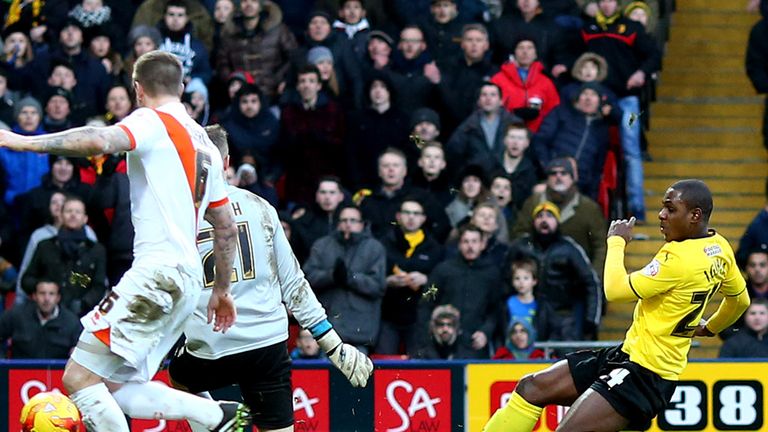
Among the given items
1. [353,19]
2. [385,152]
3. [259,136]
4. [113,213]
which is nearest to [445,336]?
[385,152]

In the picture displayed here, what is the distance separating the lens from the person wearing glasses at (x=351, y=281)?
13859mm

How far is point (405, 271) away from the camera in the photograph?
1423cm

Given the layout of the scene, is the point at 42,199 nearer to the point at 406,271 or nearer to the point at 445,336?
the point at 406,271

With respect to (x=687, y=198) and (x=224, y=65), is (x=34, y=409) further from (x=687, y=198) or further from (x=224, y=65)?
(x=224, y=65)

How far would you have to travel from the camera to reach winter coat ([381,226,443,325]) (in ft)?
46.6

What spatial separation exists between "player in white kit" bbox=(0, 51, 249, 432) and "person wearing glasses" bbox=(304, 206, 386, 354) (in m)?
5.34

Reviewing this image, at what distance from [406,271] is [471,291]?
0.59 metres

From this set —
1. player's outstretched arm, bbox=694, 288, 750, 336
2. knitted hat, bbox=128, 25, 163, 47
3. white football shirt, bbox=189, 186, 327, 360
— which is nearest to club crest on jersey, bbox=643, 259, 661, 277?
player's outstretched arm, bbox=694, 288, 750, 336

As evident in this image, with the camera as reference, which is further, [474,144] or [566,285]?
[474,144]

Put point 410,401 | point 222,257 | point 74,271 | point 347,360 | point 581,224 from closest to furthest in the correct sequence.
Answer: point 222,257, point 347,360, point 410,401, point 74,271, point 581,224

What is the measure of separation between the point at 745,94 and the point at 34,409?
35.0 ft

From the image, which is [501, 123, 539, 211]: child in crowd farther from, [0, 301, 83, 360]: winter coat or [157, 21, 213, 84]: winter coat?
[0, 301, 83, 360]: winter coat

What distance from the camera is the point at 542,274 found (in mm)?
14008

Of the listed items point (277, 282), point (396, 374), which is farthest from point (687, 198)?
point (396, 374)
